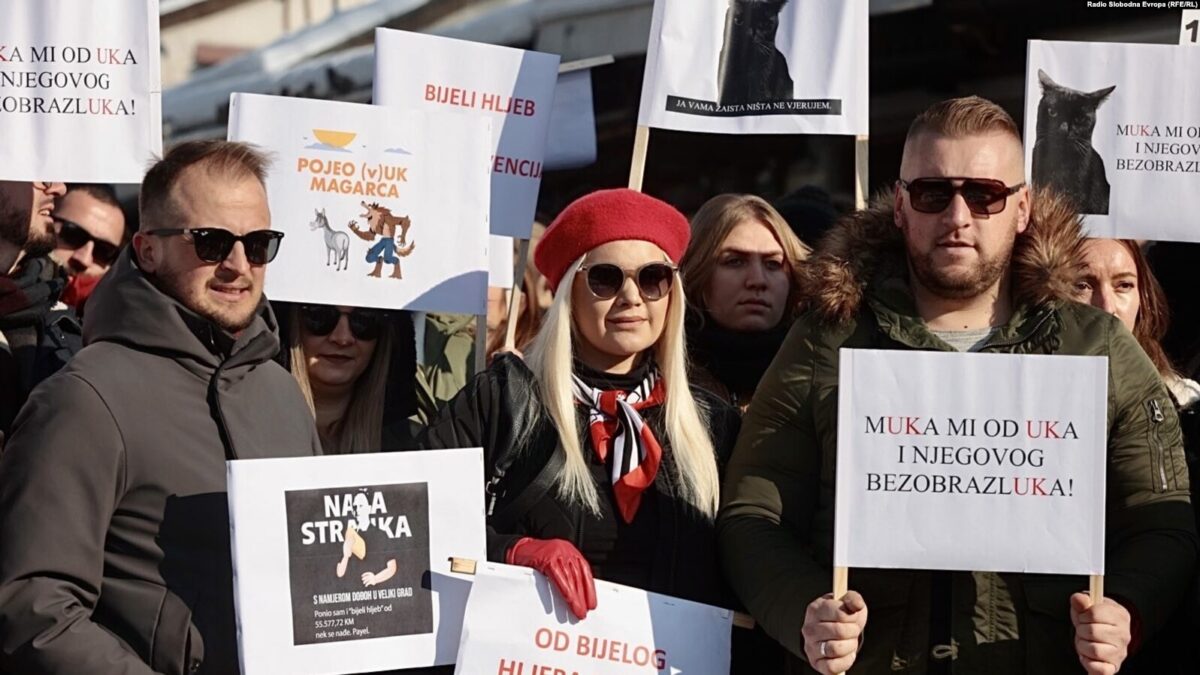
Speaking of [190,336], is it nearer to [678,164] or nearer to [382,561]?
[382,561]

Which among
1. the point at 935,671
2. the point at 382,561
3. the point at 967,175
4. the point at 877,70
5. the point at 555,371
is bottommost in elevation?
the point at 935,671

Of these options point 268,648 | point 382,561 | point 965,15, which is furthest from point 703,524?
point 965,15

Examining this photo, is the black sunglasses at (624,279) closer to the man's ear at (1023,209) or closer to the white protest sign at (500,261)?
the man's ear at (1023,209)

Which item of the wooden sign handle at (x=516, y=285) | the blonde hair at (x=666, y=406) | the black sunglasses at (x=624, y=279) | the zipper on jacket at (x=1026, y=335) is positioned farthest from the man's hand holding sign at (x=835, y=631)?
the wooden sign handle at (x=516, y=285)

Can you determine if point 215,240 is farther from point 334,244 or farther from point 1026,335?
point 1026,335

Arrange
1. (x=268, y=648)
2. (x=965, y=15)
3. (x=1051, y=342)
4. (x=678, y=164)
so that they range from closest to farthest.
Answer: (x=268, y=648) → (x=1051, y=342) → (x=965, y=15) → (x=678, y=164)

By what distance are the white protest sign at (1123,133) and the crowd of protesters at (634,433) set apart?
2.62 feet

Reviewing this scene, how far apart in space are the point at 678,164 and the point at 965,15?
224cm

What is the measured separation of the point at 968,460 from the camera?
3928mm

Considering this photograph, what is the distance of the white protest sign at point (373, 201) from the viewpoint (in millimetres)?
5109

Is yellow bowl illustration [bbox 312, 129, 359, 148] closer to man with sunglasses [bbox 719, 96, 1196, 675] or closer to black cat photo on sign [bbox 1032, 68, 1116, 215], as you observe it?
man with sunglasses [bbox 719, 96, 1196, 675]

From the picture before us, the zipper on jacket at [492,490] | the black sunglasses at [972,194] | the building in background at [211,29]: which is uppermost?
the building in background at [211,29]

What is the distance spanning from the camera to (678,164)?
10352 millimetres

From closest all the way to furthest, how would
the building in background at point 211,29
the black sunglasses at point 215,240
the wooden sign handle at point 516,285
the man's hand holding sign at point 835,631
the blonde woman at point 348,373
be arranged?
the man's hand holding sign at point 835,631 < the black sunglasses at point 215,240 < the blonde woman at point 348,373 < the wooden sign handle at point 516,285 < the building in background at point 211,29
